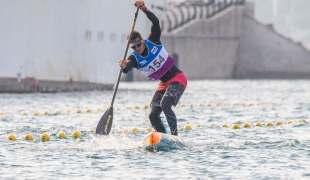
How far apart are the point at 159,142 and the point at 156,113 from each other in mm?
803

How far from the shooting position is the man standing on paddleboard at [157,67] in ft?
53.9

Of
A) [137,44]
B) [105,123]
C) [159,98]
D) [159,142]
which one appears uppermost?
[137,44]

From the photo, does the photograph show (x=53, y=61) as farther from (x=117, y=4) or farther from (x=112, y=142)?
(x=112, y=142)

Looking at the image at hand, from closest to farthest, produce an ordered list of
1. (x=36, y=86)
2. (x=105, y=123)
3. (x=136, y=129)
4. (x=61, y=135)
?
(x=105, y=123)
(x=61, y=135)
(x=136, y=129)
(x=36, y=86)

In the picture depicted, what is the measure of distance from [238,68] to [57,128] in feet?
171

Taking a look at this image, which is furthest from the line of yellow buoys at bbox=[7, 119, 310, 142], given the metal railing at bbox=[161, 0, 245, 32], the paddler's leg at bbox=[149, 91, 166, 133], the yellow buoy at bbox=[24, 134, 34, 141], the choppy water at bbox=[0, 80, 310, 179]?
the metal railing at bbox=[161, 0, 245, 32]

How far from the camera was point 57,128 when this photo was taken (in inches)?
843

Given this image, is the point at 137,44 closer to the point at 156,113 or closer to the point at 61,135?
the point at 156,113

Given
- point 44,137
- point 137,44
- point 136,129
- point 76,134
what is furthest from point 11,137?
point 137,44

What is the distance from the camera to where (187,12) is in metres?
71.4

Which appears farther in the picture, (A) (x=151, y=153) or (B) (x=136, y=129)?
(B) (x=136, y=129)

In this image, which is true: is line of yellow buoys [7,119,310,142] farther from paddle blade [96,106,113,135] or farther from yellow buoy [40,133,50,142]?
paddle blade [96,106,113,135]

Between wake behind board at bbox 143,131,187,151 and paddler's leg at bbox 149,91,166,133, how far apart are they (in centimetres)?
46

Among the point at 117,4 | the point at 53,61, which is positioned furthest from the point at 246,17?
the point at 53,61
